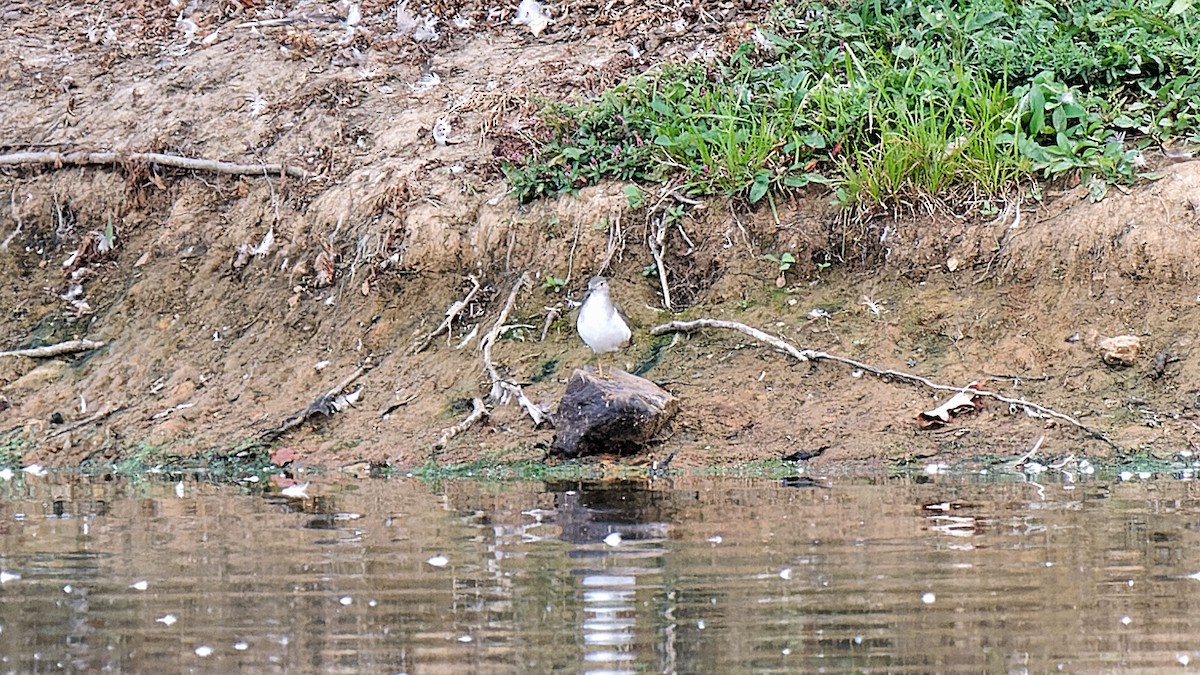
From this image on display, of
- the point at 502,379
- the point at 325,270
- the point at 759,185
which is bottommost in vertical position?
the point at 502,379

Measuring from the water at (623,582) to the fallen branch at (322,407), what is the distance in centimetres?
173

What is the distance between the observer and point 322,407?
936 centimetres

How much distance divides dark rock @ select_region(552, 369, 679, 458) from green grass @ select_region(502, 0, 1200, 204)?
5.81 feet

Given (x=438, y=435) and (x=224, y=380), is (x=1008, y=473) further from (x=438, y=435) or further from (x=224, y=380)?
(x=224, y=380)

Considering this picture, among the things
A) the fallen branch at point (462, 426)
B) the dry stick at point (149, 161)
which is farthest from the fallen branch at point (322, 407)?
the dry stick at point (149, 161)

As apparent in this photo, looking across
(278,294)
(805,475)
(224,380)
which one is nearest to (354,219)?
(278,294)

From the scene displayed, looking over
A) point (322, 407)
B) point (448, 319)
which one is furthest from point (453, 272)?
point (322, 407)

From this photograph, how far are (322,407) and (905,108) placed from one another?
370 cm

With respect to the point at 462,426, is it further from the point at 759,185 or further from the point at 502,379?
the point at 759,185

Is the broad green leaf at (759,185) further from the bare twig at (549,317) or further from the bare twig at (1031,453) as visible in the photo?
the bare twig at (1031,453)

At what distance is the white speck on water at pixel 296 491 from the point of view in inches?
309

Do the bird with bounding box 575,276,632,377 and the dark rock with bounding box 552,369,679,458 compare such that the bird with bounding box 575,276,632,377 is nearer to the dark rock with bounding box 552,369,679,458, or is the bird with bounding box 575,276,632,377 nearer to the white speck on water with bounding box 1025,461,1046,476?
the dark rock with bounding box 552,369,679,458

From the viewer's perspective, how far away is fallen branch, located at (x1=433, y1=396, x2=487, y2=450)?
892cm

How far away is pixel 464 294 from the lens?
9969mm
